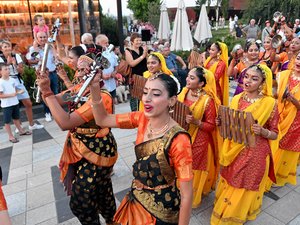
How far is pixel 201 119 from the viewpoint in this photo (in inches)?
124

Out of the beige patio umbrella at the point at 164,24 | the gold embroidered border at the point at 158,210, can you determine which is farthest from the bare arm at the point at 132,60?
the beige patio umbrella at the point at 164,24

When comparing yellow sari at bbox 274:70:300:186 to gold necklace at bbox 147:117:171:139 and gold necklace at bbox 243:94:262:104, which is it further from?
gold necklace at bbox 147:117:171:139

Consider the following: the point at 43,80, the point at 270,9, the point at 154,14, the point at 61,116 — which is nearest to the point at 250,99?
the point at 61,116

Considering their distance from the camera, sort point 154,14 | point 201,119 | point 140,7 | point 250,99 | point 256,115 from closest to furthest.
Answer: point 256,115, point 250,99, point 201,119, point 154,14, point 140,7

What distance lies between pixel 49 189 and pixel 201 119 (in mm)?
2287

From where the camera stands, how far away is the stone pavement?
3.22 metres

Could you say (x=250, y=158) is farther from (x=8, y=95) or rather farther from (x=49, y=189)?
(x=8, y=95)

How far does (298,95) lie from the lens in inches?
142

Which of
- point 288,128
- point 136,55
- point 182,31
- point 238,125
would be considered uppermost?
point 182,31

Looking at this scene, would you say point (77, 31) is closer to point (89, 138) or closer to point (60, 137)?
point (60, 137)

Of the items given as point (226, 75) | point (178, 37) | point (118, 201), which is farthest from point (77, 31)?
point (118, 201)

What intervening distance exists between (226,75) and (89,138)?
141 inches

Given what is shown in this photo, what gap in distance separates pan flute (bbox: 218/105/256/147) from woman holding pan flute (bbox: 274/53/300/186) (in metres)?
1.23

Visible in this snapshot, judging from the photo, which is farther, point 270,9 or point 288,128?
point 270,9
